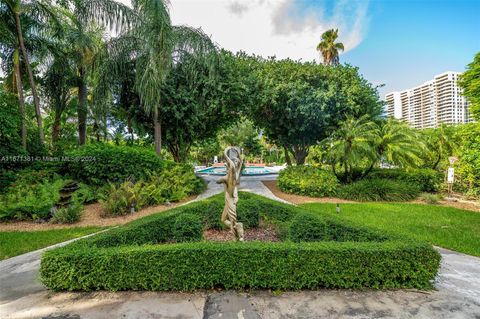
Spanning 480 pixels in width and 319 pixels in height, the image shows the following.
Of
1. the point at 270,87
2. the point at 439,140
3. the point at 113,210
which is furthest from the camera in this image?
the point at 439,140

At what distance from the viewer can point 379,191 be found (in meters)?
10.3

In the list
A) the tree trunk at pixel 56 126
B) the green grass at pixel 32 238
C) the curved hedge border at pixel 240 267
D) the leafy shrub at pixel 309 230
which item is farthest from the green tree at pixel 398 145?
the tree trunk at pixel 56 126

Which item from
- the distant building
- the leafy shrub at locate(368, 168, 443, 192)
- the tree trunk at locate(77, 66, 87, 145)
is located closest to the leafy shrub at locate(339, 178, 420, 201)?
the leafy shrub at locate(368, 168, 443, 192)

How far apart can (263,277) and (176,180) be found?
755 centimetres

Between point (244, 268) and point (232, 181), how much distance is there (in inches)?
70.0

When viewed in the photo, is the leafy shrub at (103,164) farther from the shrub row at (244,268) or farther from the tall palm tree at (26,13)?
the shrub row at (244,268)

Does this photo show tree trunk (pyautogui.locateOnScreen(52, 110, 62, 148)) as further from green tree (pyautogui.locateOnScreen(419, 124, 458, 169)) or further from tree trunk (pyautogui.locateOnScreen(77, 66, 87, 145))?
→ green tree (pyautogui.locateOnScreen(419, 124, 458, 169))

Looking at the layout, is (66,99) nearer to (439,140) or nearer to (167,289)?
(167,289)

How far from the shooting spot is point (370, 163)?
11.6 meters

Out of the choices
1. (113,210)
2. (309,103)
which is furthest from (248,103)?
(113,210)

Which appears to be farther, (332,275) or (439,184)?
(439,184)

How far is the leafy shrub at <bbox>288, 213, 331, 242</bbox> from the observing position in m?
4.58

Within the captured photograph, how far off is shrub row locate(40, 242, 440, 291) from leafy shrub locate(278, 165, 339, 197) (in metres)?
7.61

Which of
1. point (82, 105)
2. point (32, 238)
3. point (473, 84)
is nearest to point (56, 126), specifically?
point (82, 105)
